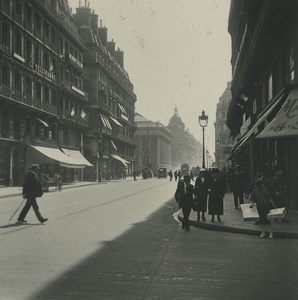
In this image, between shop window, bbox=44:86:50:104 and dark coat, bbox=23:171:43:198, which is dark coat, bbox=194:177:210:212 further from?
shop window, bbox=44:86:50:104

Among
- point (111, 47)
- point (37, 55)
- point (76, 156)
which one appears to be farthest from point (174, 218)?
point (111, 47)

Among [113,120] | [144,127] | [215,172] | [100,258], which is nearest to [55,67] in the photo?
[113,120]

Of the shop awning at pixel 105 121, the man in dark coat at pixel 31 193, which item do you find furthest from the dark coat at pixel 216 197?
the shop awning at pixel 105 121

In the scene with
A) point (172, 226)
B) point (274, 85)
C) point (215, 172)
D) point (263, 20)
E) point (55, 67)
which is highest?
point (55, 67)

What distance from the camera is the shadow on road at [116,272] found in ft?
19.1

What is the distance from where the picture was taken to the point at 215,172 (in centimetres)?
1384

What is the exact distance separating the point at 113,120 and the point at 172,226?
57.2m

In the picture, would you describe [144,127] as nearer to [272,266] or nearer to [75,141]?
[75,141]

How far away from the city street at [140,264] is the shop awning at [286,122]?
290 cm

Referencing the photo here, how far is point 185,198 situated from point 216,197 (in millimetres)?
1521

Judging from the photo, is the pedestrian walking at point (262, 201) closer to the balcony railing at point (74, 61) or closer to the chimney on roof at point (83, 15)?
the balcony railing at point (74, 61)

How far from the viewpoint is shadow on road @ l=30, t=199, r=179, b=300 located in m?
5.81

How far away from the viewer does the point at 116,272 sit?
702 centimetres

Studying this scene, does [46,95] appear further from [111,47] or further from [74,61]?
[111,47]
